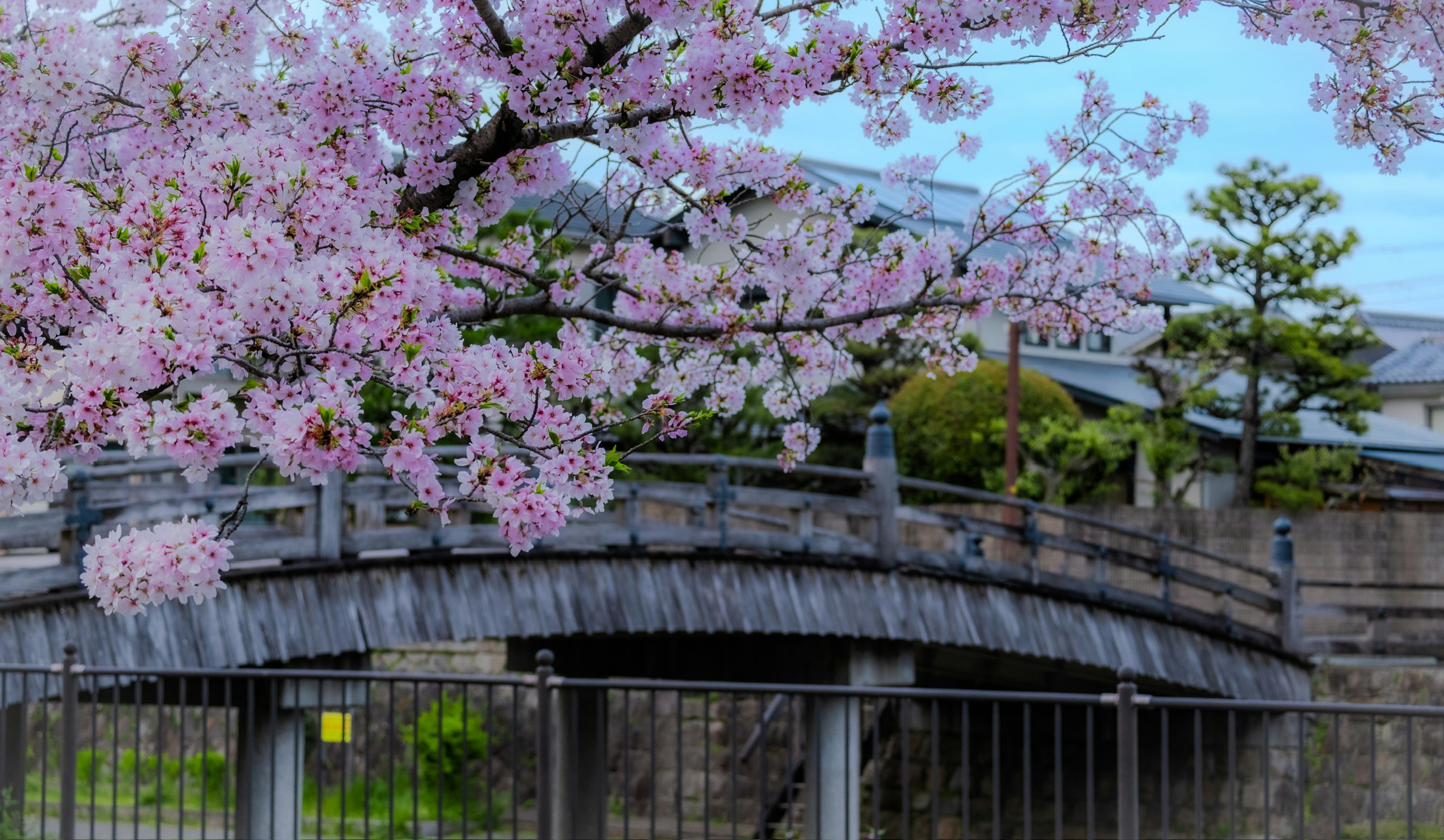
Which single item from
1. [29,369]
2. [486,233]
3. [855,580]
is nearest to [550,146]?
[29,369]

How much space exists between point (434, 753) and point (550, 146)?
17.1 metres

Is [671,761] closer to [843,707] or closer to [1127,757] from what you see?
[843,707]

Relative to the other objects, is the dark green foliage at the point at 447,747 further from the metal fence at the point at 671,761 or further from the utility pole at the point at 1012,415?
the utility pole at the point at 1012,415

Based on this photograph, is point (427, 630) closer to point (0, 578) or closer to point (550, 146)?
point (0, 578)

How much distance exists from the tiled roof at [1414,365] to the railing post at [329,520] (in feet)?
94.5

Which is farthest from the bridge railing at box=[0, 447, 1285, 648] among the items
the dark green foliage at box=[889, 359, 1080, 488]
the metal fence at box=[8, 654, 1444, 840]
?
the dark green foliage at box=[889, 359, 1080, 488]

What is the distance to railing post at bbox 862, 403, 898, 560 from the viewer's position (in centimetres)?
1537

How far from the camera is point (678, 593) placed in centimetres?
1412

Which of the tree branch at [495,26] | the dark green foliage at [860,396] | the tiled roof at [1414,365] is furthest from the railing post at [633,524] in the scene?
the tiled roof at [1414,365]

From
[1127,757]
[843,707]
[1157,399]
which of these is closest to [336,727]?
[843,707]

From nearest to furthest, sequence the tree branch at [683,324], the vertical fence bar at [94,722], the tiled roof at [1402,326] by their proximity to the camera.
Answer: the tree branch at [683,324], the vertical fence bar at [94,722], the tiled roof at [1402,326]

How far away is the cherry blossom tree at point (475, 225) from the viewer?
13.6 feet

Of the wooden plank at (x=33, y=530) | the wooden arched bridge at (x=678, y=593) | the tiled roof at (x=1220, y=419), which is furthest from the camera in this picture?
the tiled roof at (x=1220, y=419)

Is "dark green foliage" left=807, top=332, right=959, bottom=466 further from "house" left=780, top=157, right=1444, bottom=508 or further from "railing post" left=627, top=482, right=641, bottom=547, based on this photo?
"railing post" left=627, top=482, right=641, bottom=547
